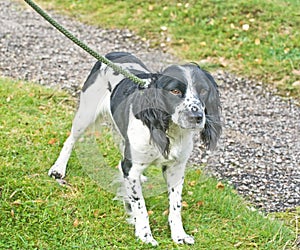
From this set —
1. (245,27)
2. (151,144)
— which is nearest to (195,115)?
(151,144)

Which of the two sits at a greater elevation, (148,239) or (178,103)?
A: (178,103)

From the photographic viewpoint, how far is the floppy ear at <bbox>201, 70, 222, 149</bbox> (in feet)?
11.9

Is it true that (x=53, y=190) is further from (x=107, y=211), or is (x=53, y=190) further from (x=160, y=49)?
(x=160, y=49)

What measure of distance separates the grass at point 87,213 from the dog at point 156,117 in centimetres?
17

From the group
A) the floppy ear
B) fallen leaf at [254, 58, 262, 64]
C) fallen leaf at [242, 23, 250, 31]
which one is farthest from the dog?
fallen leaf at [242, 23, 250, 31]

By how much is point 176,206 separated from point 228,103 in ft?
9.95

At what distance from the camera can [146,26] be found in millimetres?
9164

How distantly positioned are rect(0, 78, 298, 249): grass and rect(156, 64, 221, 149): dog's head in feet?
3.40

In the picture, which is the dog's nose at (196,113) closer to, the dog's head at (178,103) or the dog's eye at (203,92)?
the dog's head at (178,103)

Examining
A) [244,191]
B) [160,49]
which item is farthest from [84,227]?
[160,49]

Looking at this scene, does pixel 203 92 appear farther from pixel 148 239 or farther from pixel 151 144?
pixel 148 239

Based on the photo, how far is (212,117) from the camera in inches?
148

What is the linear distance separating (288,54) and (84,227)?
15.5 feet

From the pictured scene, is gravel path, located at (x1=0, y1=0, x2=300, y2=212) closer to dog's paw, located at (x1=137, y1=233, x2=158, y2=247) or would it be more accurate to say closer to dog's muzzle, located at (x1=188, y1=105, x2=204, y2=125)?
dog's muzzle, located at (x1=188, y1=105, x2=204, y2=125)
